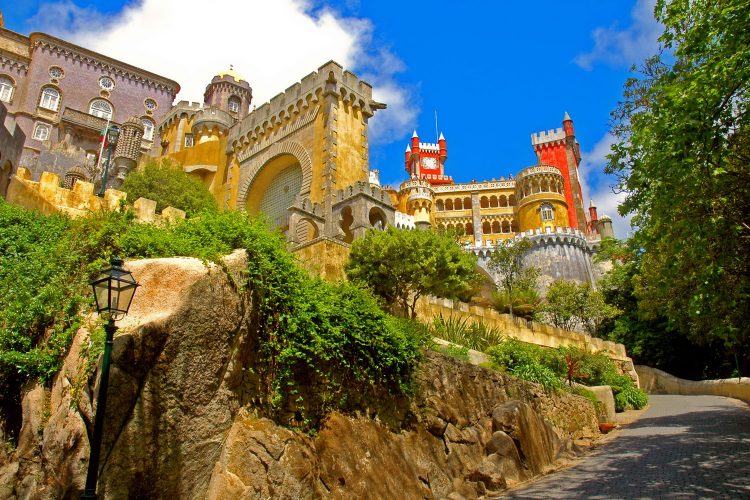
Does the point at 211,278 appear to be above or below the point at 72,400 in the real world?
above

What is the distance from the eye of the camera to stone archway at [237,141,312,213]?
25469mm

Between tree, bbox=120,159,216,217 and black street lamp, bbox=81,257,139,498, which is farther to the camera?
tree, bbox=120,159,216,217

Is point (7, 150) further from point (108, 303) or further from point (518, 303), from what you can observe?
point (518, 303)

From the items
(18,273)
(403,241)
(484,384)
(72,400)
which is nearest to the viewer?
(72,400)

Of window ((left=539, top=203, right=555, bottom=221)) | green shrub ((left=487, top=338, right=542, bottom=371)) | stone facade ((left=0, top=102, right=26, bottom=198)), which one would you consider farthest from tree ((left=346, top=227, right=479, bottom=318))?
window ((left=539, top=203, right=555, bottom=221))

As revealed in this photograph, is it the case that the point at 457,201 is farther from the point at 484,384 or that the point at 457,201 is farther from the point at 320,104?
the point at 484,384

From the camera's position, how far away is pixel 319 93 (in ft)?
81.6

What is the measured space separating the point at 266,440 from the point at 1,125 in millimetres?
13673

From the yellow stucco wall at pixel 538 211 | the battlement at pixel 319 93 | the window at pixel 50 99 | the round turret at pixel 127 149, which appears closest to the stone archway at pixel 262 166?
the battlement at pixel 319 93

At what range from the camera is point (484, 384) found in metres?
12.1

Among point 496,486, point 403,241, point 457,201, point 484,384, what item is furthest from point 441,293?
point 457,201

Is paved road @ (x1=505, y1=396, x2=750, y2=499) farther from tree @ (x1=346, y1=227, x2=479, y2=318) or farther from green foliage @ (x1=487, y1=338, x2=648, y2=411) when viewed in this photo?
tree @ (x1=346, y1=227, x2=479, y2=318)

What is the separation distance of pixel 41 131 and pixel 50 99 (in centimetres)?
328

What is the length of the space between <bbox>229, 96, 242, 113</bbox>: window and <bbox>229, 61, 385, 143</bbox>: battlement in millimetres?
19451
